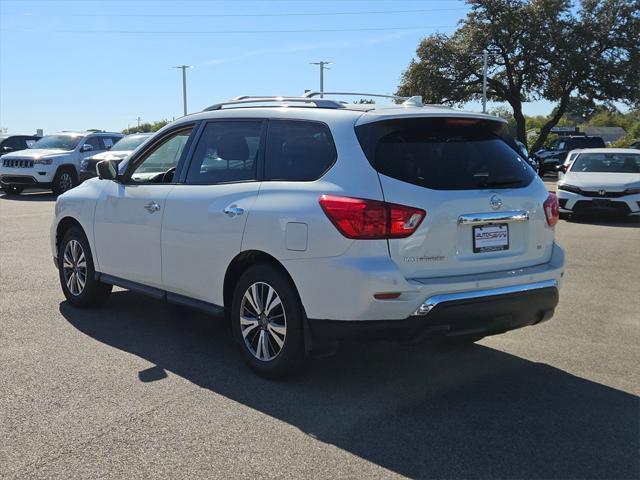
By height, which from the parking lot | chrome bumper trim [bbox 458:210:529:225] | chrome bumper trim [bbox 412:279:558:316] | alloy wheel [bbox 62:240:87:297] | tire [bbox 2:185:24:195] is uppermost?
chrome bumper trim [bbox 458:210:529:225]

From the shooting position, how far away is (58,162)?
20.3 meters

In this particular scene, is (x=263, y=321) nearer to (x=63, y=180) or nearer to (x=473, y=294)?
(x=473, y=294)

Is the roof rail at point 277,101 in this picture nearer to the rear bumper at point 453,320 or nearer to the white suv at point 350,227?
the white suv at point 350,227

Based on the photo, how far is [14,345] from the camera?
18.6 ft

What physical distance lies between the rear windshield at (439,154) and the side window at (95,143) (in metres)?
18.3

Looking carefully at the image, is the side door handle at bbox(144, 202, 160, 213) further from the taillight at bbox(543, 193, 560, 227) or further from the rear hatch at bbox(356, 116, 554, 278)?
the taillight at bbox(543, 193, 560, 227)

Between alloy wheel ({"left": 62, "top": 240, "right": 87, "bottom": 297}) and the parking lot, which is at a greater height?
alloy wheel ({"left": 62, "top": 240, "right": 87, "bottom": 297})

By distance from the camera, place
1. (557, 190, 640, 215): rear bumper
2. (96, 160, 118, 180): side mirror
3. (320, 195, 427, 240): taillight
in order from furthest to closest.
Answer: (557, 190, 640, 215): rear bumper → (96, 160, 118, 180): side mirror → (320, 195, 427, 240): taillight

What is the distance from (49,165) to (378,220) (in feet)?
58.2

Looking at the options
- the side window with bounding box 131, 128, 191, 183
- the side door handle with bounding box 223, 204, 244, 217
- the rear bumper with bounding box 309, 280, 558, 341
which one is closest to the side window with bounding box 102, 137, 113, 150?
the side window with bounding box 131, 128, 191, 183

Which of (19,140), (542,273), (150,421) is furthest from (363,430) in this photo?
(19,140)

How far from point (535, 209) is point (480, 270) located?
67cm

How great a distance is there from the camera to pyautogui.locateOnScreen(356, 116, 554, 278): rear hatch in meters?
4.42

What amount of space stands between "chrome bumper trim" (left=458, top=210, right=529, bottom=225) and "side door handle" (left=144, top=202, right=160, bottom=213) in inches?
98.1
